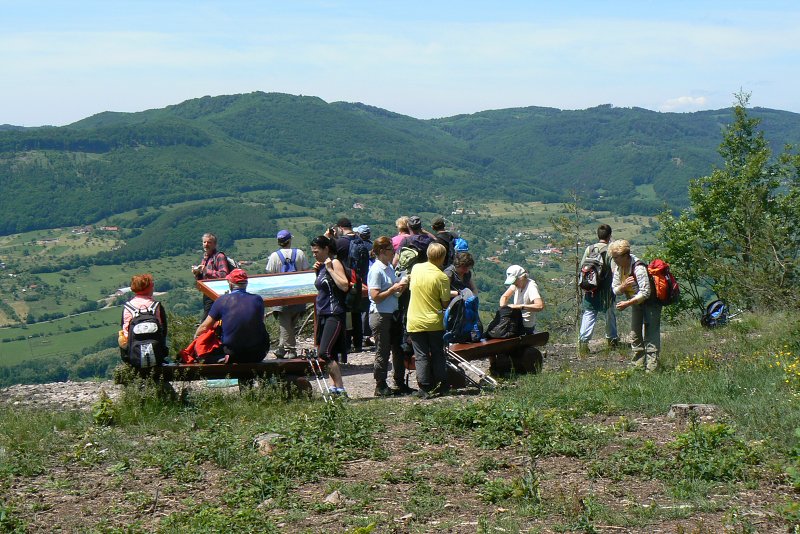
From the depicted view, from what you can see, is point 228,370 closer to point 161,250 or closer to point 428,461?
point 428,461

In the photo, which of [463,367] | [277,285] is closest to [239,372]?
[463,367]

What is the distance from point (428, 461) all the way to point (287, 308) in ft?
16.2

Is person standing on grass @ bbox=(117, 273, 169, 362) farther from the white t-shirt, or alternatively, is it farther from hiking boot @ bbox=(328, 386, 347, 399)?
the white t-shirt

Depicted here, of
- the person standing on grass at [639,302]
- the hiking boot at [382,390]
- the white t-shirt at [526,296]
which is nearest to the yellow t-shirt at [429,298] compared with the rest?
the hiking boot at [382,390]

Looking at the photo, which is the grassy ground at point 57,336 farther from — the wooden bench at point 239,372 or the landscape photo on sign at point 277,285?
the wooden bench at point 239,372

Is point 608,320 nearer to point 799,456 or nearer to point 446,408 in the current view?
point 446,408

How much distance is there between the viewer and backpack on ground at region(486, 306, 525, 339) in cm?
981

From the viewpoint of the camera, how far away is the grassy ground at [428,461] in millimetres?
5348

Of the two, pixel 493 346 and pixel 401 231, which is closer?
pixel 493 346

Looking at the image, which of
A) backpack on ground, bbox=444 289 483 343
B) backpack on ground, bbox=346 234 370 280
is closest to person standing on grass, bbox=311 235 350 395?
backpack on ground, bbox=444 289 483 343

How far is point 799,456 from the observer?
219 inches

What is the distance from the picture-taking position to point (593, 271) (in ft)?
35.8

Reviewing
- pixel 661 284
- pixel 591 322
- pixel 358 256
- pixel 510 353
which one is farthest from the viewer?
pixel 358 256

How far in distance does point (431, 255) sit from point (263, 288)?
3.02m
